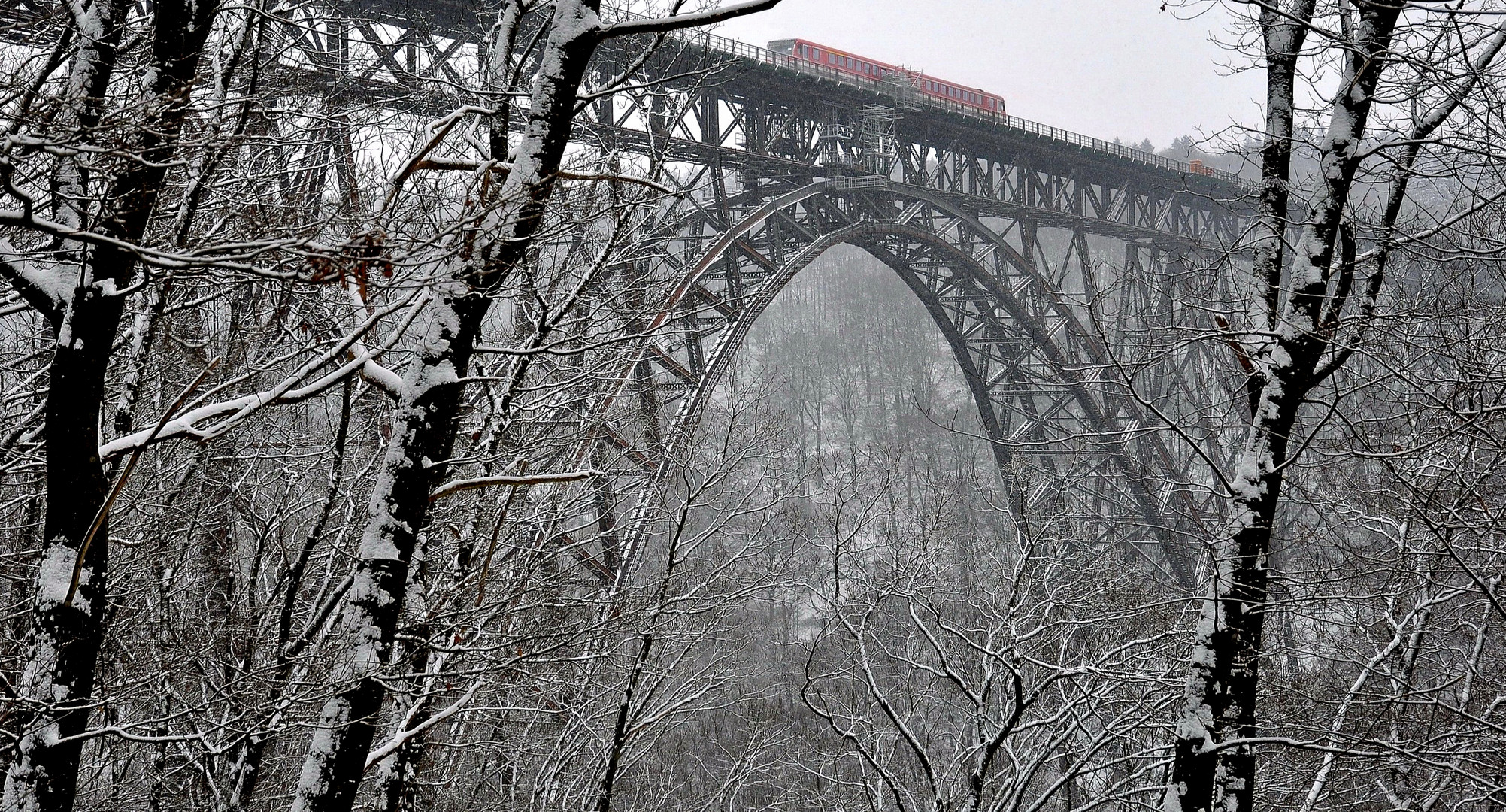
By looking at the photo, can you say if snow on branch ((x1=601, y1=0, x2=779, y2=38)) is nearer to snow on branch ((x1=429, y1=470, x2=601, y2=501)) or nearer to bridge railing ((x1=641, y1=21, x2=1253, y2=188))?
snow on branch ((x1=429, y1=470, x2=601, y2=501))

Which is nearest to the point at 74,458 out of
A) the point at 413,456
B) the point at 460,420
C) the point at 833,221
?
the point at 413,456

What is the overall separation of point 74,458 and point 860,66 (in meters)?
23.0

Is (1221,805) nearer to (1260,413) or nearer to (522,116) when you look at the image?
(1260,413)

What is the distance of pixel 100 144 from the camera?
298cm

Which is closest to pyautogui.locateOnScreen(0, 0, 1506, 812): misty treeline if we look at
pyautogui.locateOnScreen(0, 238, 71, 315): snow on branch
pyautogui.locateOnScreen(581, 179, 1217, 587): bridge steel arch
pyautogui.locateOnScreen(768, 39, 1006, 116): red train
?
pyautogui.locateOnScreen(0, 238, 71, 315): snow on branch

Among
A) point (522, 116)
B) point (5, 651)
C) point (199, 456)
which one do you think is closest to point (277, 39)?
point (522, 116)

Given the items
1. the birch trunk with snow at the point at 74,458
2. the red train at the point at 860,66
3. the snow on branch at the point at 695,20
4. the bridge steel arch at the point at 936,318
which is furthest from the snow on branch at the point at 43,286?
the red train at the point at 860,66

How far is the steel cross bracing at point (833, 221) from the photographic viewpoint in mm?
10625

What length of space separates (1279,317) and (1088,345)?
21017mm

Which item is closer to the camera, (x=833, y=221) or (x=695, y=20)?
(x=695, y=20)

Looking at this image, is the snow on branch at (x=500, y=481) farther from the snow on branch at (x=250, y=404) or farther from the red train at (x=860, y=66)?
the red train at (x=860, y=66)

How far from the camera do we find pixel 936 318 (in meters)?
29.2

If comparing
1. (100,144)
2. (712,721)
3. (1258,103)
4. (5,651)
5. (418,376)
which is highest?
(1258,103)

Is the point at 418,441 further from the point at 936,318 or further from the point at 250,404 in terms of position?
the point at 936,318
